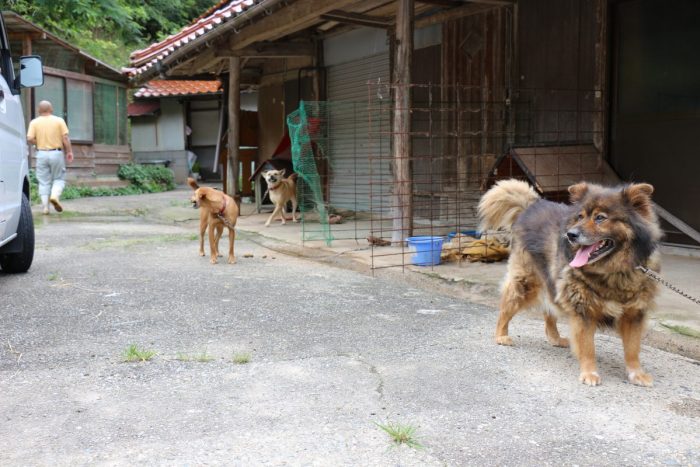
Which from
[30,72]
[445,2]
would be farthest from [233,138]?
[30,72]

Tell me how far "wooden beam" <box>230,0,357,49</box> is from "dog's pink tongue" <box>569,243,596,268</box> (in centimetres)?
517

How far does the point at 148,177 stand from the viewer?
73.1ft

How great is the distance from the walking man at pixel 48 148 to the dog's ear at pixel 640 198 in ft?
35.9

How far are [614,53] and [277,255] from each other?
4545 millimetres

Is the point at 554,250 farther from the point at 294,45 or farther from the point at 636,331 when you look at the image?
the point at 294,45

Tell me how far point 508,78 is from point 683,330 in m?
5.06

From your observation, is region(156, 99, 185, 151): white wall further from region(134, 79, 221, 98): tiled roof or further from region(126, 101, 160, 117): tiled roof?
region(134, 79, 221, 98): tiled roof

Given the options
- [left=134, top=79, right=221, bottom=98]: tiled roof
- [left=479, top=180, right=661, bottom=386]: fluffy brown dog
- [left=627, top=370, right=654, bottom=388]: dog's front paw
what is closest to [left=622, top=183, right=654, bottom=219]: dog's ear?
[left=479, top=180, right=661, bottom=386]: fluffy brown dog

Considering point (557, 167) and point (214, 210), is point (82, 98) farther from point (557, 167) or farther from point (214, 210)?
point (557, 167)

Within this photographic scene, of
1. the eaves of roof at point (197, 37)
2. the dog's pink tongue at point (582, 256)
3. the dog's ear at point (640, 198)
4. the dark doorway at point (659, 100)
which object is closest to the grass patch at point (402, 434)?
the dog's pink tongue at point (582, 256)

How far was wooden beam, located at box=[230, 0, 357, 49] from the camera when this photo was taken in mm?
8359

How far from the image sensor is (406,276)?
22.2 feet

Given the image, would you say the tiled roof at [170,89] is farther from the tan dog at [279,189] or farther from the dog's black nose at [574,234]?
the dog's black nose at [574,234]

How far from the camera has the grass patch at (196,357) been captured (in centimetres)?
408
